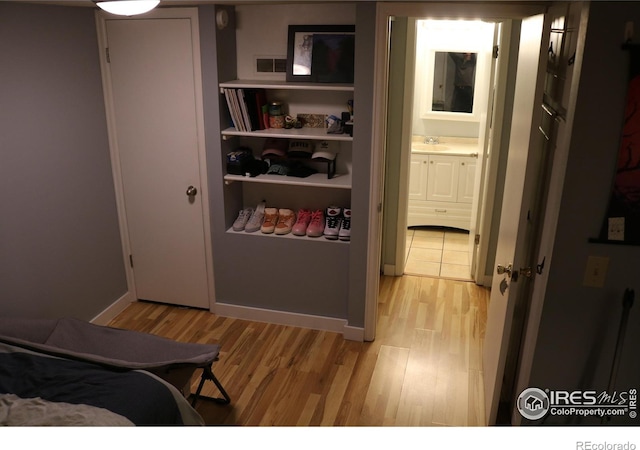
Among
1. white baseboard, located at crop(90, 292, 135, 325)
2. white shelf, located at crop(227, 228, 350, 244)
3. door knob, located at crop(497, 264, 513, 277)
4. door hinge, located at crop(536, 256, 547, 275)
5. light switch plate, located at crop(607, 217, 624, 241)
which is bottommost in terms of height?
white baseboard, located at crop(90, 292, 135, 325)

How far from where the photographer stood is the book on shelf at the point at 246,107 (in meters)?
3.13

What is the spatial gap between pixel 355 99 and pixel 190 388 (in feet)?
5.98

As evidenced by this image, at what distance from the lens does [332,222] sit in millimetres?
3285

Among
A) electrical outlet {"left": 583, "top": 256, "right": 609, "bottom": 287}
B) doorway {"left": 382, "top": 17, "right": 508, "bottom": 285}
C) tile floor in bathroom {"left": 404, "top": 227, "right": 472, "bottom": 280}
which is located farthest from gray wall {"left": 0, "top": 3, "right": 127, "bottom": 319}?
electrical outlet {"left": 583, "top": 256, "right": 609, "bottom": 287}

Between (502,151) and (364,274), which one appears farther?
(502,151)

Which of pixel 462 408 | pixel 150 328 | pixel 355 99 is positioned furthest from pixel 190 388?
pixel 355 99

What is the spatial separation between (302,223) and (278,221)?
0.57ft

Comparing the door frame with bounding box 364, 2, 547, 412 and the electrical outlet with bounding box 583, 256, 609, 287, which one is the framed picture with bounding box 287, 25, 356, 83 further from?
the electrical outlet with bounding box 583, 256, 609, 287

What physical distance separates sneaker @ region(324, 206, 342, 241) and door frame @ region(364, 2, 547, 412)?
0.86ft

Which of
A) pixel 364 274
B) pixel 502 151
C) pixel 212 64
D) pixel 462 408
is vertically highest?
pixel 212 64

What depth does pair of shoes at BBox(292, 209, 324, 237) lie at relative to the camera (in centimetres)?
328

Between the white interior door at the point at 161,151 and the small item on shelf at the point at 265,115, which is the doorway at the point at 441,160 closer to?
the small item on shelf at the point at 265,115

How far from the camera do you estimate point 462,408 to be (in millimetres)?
2725

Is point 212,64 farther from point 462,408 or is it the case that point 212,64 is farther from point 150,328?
point 462,408
